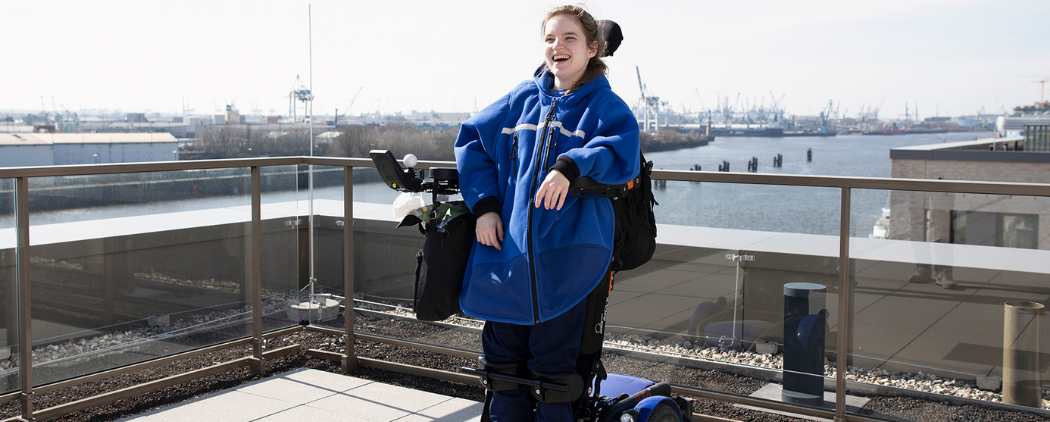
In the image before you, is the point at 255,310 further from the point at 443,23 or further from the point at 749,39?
the point at 749,39

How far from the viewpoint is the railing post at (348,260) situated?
3.59m

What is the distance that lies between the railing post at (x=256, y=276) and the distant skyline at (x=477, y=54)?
6.06 ft

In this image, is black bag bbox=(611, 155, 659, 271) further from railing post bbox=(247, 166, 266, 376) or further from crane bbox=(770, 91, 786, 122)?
crane bbox=(770, 91, 786, 122)

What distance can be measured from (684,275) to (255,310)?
1.94m

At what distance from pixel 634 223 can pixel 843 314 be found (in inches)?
40.5

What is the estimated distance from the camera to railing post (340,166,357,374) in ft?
11.8

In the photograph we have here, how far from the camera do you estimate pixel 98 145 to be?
42.6 meters

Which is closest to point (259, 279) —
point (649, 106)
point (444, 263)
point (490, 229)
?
point (444, 263)

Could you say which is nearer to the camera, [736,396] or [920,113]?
[736,396]

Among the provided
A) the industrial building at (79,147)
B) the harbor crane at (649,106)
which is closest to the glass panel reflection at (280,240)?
the industrial building at (79,147)

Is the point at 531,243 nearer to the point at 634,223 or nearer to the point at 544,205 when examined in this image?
the point at 544,205

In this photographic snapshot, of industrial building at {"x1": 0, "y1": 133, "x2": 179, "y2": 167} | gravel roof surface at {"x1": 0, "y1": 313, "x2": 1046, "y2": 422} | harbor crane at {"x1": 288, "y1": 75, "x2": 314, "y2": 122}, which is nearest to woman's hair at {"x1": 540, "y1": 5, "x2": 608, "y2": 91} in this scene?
gravel roof surface at {"x1": 0, "y1": 313, "x2": 1046, "y2": 422}

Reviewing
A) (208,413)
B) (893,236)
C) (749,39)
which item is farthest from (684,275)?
(749,39)

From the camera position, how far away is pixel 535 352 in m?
2.03
